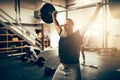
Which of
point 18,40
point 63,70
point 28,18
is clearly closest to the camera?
point 63,70

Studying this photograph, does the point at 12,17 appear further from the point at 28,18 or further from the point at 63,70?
the point at 63,70

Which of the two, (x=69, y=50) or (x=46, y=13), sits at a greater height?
(x=46, y=13)

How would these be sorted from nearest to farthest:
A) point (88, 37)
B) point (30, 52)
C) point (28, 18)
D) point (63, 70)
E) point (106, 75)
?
point (63, 70), point (106, 75), point (30, 52), point (28, 18), point (88, 37)

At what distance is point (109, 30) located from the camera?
919cm

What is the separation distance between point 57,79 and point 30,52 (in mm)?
4155

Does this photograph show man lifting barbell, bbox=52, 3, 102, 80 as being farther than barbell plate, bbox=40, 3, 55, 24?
No

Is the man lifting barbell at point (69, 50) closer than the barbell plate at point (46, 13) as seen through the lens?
Yes

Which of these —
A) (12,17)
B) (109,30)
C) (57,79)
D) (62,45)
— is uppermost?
(12,17)

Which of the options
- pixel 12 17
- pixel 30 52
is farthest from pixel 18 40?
pixel 30 52

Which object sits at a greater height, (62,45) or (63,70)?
(62,45)

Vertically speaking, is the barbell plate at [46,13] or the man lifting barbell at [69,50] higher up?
the barbell plate at [46,13]

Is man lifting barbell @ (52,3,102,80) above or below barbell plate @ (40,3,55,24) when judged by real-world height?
below

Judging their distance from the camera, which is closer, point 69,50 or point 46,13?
point 69,50

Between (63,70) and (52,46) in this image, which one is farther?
(52,46)
